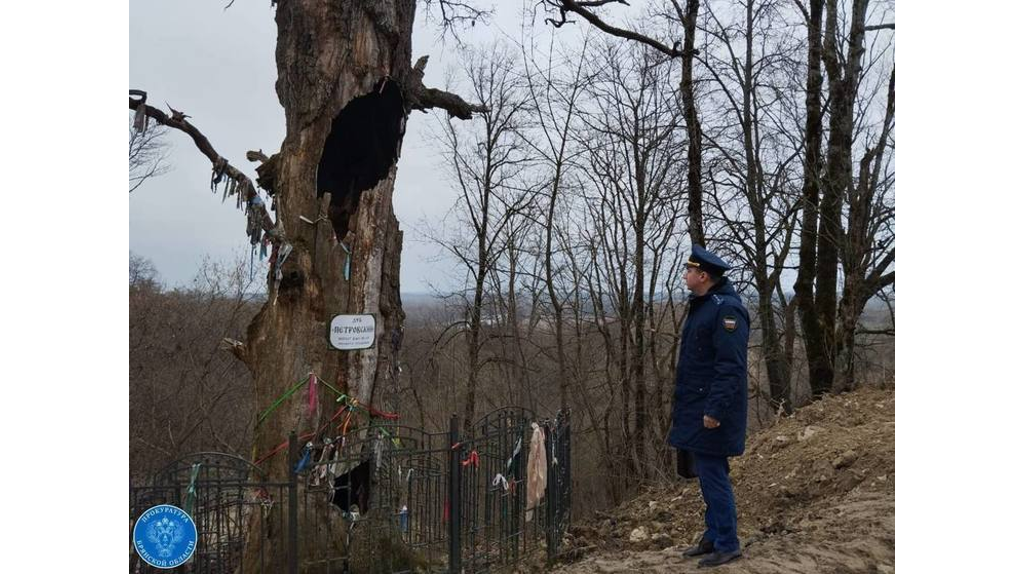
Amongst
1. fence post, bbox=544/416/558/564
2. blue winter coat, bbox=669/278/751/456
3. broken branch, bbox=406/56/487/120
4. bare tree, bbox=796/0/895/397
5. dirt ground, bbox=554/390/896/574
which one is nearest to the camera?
blue winter coat, bbox=669/278/751/456

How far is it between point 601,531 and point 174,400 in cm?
805

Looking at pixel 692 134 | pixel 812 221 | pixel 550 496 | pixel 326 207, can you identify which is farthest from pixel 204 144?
pixel 812 221

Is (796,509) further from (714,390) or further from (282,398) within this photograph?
(282,398)

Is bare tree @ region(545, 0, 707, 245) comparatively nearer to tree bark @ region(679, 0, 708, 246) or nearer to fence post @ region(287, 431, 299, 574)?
tree bark @ region(679, 0, 708, 246)

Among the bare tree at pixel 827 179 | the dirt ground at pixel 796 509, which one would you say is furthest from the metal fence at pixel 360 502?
the bare tree at pixel 827 179

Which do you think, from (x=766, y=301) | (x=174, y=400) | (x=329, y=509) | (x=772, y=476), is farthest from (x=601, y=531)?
(x=174, y=400)

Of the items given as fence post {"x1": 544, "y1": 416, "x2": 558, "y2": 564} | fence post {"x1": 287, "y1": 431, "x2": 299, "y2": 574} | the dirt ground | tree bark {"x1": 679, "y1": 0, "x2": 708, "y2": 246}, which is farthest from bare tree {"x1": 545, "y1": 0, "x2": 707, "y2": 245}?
fence post {"x1": 287, "y1": 431, "x2": 299, "y2": 574}

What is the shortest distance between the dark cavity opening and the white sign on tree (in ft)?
1.55

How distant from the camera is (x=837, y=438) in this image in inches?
243

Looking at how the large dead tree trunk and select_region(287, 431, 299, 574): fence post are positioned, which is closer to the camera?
select_region(287, 431, 299, 574): fence post

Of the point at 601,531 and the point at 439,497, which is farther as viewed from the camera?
the point at 601,531

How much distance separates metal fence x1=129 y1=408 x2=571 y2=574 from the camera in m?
3.57

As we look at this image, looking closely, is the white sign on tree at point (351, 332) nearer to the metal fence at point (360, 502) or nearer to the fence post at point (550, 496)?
the metal fence at point (360, 502)

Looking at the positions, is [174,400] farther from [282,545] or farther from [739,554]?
[739,554]
